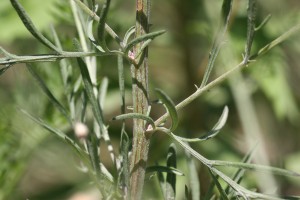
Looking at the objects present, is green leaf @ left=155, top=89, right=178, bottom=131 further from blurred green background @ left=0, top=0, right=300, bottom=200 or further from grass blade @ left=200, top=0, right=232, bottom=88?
blurred green background @ left=0, top=0, right=300, bottom=200

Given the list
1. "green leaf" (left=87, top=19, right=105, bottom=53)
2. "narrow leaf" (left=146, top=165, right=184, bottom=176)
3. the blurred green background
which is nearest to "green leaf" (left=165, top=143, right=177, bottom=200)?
"narrow leaf" (left=146, top=165, right=184, bottom=176)

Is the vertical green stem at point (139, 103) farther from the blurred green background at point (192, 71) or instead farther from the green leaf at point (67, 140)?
the blurred green background at point (192, 71)

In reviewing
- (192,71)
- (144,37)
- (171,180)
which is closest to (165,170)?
(171,180)

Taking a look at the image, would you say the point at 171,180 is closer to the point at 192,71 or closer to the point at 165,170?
the point at 165,170

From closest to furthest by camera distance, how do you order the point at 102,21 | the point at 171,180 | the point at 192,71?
the point at 102,21 < the point at 171,180 < the point at 192,71

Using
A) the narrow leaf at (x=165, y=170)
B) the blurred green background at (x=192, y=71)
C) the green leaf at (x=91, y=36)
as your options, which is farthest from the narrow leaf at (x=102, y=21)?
the blurred green background at (x=192, y=71)

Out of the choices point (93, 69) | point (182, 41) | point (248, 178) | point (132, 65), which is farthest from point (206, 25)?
point (132, 65)

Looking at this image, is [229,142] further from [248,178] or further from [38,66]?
[38,66]

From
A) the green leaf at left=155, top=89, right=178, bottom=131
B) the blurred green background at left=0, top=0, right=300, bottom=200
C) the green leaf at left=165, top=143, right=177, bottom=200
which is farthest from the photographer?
the blurred green background at left=0, top=0, right=300, bottom=200

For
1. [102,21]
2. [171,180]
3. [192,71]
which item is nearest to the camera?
[102,21]
